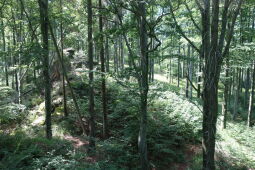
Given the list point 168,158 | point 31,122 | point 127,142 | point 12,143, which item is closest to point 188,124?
point 168,158

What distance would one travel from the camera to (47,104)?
6883 millimetres

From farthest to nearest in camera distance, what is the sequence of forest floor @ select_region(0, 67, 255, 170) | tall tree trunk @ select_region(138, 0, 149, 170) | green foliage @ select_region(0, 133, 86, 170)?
1. forest floor @ select_region(0, 67, 255, 170)
2. tall tree trunk @ select_region(138, 0, 149, 170)
3. green foliage @ select_region(0, 133, 86, 170)

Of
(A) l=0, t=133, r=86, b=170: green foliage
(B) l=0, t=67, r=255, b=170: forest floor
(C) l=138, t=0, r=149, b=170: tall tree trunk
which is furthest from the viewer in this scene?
(B) l=0, t=67, r=255, b=170: forest floor

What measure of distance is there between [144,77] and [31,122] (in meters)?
8.51

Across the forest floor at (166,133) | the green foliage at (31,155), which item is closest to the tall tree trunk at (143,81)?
the forest floor at (166,133)

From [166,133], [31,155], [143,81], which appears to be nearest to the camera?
[31,155]

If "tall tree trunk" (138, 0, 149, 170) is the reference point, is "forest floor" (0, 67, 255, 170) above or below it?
below

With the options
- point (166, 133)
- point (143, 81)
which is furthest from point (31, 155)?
point (166, 133)

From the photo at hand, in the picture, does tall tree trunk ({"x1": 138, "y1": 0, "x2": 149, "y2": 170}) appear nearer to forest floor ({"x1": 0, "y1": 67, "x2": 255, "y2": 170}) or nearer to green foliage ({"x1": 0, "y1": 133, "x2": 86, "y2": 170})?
forest floor ({"x1": 0, "y1": 67, "x2": 255, "y2": 170})

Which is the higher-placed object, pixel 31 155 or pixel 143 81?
pixel 143 81

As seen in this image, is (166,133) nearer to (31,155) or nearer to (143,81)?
(143,81)

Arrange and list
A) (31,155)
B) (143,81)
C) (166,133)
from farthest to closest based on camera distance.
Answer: (166,133) → (143,81) → (31,155)

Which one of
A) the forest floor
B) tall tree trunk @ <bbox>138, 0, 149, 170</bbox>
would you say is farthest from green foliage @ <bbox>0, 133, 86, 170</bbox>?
tall tree trunk @ <bbox>138, 0, 149, 170</bbox>

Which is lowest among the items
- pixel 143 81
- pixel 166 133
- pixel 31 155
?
pixel 166 133
